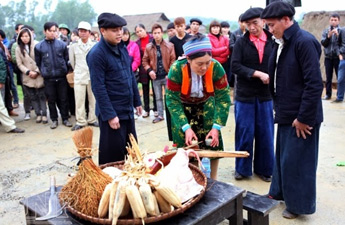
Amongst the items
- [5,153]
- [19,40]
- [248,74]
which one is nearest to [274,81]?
[248,74]

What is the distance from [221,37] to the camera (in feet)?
24.3

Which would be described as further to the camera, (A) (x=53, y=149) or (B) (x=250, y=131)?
(A) (x=53, y=149)

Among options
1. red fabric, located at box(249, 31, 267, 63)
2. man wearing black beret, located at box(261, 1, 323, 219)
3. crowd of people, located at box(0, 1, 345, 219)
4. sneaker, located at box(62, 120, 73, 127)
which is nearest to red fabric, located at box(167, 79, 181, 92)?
crowd of people, located at box(0, 1, 345, 219)

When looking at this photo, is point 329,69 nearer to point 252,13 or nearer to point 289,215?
point 252,13

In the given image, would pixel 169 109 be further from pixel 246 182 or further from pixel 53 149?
pixel 53 149

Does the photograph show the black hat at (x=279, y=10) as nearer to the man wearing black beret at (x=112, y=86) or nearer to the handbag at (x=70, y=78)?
the man wearing black beret at (x=112, y=86)

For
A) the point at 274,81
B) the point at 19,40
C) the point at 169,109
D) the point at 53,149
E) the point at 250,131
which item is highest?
the point at 19,40

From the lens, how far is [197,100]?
3254 millimetres

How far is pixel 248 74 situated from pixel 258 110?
0.43 metres

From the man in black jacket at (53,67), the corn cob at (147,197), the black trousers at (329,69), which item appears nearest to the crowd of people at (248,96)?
the corn cob at (147,197)

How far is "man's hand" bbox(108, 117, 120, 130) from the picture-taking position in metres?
3.37

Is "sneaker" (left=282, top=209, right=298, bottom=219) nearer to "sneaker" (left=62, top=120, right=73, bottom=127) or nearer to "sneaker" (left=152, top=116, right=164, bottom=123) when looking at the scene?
"sneaker" (left=152, top=116, right=164, bottom=123)

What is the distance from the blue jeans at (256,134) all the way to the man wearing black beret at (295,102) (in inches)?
26.7

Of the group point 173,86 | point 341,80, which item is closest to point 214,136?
point 173,86
